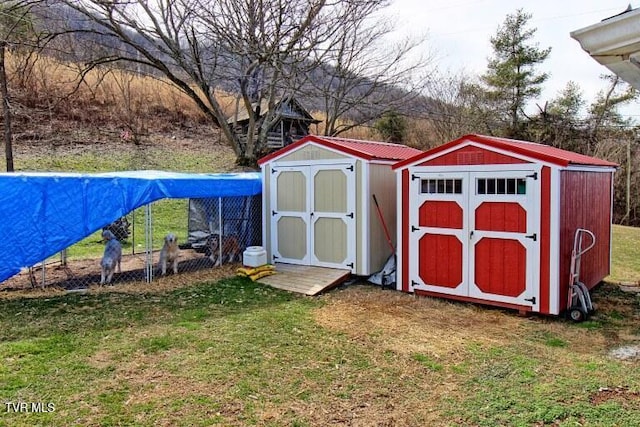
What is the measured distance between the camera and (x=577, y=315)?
5562mm

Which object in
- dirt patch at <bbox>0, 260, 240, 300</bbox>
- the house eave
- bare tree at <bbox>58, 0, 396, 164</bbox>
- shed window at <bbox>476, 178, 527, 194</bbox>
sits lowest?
dirt patch at <bbox>0, 260, 240, 300</bbox>

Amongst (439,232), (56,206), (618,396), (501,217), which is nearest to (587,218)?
(501,217)

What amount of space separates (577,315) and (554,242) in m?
0.87

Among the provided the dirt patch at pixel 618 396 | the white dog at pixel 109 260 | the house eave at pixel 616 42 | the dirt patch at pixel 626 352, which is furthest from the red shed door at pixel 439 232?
the white dog at pixel 109 260

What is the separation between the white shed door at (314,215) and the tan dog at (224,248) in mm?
806

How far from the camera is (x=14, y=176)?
246 inches

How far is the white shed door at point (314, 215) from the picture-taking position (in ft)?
25.1

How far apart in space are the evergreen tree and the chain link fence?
61.0ft

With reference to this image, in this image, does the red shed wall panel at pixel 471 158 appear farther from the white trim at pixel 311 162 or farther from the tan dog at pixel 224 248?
the tan dog at pixel 224 248

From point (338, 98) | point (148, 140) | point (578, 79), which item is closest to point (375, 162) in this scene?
point (338, 98)

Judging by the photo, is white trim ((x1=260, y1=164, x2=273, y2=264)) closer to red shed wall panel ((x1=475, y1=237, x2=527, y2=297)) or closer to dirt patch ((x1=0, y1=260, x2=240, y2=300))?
dirt patch ((x1=0, y1=260, x2=240, y2=300))

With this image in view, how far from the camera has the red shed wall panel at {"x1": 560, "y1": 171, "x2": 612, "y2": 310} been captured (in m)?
5.75

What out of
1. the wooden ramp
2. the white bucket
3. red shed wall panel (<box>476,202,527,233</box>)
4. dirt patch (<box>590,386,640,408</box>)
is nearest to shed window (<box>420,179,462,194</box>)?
red shed wall panel (<box>476,202,527,233</box>)

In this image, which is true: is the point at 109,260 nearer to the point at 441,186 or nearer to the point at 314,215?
the point at 314,215
